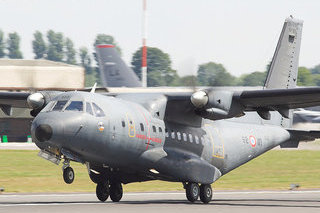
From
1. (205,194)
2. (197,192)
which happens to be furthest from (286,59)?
(197,192)

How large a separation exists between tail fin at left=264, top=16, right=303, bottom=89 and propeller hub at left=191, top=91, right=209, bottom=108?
6729 mm

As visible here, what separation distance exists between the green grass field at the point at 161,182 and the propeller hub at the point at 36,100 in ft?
27.8

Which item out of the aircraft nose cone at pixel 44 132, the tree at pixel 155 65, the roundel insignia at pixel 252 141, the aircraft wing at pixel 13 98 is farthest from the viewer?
the tree at pixel 155 65

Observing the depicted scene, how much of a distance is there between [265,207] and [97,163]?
5.89 m

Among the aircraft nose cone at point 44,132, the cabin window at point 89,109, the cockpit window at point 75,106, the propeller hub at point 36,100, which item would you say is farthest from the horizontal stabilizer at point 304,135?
the aircraft nose cone at point 44,132

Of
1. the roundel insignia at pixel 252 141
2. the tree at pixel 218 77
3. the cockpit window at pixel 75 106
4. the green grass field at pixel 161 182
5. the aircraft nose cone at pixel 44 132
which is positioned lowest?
the green grass field at pixel 161 182

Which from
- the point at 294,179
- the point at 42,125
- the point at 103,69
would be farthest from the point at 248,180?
the point at 103,69

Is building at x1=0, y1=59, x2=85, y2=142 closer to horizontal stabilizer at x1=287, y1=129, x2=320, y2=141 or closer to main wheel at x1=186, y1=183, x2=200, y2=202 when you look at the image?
horizontal stabilizer at x1=287, y1=129, x2=320, y2=141

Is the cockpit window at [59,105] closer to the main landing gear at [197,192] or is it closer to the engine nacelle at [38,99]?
the engine nacelle at [38,99]

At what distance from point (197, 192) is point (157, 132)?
9.33 feet

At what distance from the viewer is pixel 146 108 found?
2338 centimetres

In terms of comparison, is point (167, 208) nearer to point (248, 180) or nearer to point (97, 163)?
point (97, 163)

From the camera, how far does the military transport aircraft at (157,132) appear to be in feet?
66.6

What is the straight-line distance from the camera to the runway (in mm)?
20562
